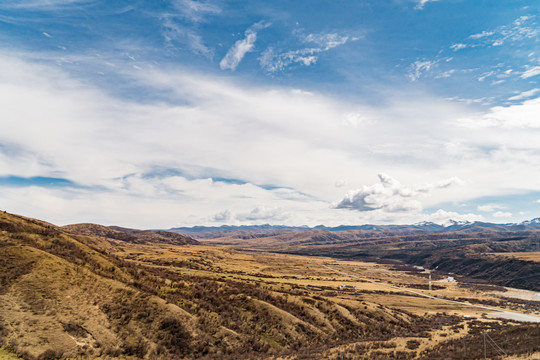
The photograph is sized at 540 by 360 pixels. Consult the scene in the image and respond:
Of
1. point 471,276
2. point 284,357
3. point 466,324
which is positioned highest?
point 284,357

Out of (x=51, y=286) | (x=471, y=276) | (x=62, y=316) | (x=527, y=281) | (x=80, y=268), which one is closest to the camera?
(x=62, y=316)

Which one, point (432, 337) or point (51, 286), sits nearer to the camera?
point (51, 286)

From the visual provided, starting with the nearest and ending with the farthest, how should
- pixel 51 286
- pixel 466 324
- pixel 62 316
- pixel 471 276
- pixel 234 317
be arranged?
pixel 62 316 → pixel 51 286 → pixel 234 317 → pixel 466 324 → pixel 471 276

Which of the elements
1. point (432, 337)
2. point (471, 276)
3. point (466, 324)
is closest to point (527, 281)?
point (471, 276)

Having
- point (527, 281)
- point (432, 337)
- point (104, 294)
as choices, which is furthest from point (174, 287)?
point (527, 281)

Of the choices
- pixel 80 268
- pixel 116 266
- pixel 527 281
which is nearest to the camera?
pixel 80 268

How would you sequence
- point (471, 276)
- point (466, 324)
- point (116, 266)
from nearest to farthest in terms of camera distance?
point (116, 266) → point (466, 324) → point (471, 276)

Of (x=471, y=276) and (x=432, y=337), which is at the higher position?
(x=432, y=337)

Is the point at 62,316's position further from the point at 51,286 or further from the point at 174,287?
the point at 174,287

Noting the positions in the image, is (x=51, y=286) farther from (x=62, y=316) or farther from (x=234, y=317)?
(x=234, y=317)
